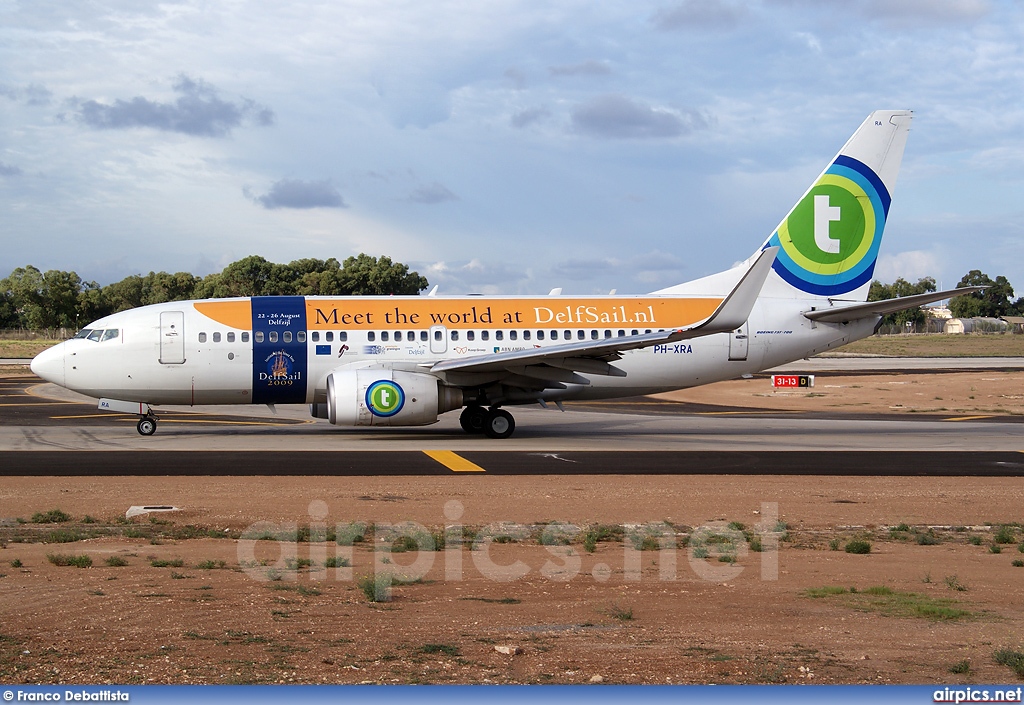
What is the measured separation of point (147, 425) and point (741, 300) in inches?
619

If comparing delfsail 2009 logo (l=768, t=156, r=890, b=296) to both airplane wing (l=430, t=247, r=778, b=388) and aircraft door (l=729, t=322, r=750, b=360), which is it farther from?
airplane wing (l=430, t=247, r=778, b=388)

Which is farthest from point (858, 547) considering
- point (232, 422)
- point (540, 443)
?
point (232, 422)

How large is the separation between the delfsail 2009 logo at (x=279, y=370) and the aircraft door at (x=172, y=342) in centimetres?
217

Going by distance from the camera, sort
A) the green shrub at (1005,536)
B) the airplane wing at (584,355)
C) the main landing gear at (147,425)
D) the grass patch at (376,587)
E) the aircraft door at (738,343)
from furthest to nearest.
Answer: the aircraft door at (738,343)
the main landing gear at (147,425)
the airplane wing at (584,355)
the green shrub at (1005,536)
the grass patch at (376,587)

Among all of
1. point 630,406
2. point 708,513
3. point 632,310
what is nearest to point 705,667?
point 708,513

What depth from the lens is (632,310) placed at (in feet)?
88.8

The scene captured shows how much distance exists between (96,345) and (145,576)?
1760cm

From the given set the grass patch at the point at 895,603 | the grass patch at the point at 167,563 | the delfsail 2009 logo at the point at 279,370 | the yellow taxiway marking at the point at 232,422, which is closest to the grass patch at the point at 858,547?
the grass patch at the point at 895,603

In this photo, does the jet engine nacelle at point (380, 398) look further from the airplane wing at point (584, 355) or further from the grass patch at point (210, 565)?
the grass patch at point (210, 565)

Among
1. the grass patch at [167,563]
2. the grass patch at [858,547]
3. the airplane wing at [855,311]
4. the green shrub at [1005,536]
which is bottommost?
the green shrub at [1005,536]

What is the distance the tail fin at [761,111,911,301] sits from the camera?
27938 millimetres

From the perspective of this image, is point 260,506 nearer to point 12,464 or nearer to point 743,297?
point 12,464

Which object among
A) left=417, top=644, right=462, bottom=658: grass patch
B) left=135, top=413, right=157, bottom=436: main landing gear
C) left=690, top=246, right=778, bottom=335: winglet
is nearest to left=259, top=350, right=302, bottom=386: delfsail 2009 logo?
left=135, top=413, right=157, bottom=436: main landing gear

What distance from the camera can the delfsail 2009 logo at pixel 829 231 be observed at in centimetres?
2792
